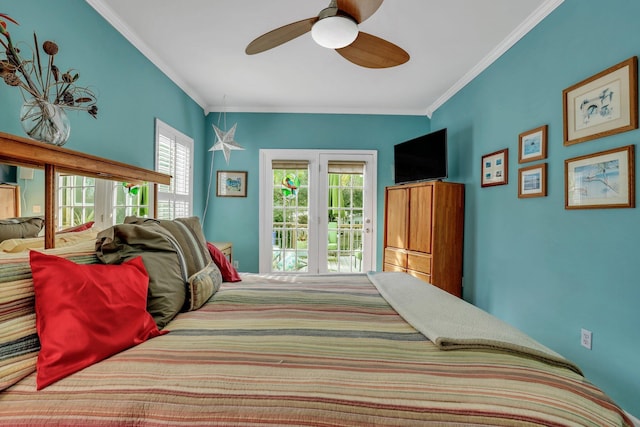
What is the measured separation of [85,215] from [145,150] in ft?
4.25

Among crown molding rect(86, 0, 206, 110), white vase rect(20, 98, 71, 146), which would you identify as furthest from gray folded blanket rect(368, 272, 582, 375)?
crown molding rect(86, 0, 206, 110)

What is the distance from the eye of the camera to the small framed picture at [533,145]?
226 cm

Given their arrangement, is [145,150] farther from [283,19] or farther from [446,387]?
[446,387]

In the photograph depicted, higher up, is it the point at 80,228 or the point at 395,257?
the point at 80,228

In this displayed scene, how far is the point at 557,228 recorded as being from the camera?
2127 mm

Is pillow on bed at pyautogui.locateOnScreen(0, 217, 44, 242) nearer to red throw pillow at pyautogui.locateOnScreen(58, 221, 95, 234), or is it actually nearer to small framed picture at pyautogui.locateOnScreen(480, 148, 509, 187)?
red throw pillow at pyautogui.locateOnScreen(58, 221, 95, 234)

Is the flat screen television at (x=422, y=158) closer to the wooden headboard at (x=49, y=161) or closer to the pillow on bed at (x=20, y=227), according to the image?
the wooden headboard at (x=49, y=161)

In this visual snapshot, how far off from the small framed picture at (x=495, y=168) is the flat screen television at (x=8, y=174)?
326 centimetres

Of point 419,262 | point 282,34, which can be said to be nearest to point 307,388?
point 282,34

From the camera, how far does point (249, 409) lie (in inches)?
28.0

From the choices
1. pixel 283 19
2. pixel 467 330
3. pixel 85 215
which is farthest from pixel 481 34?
pixel 85 215

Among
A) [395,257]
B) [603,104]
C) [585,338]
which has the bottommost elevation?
[585,338]

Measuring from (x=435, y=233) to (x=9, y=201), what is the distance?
127 inches

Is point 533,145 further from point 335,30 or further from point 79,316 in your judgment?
point 79,316
